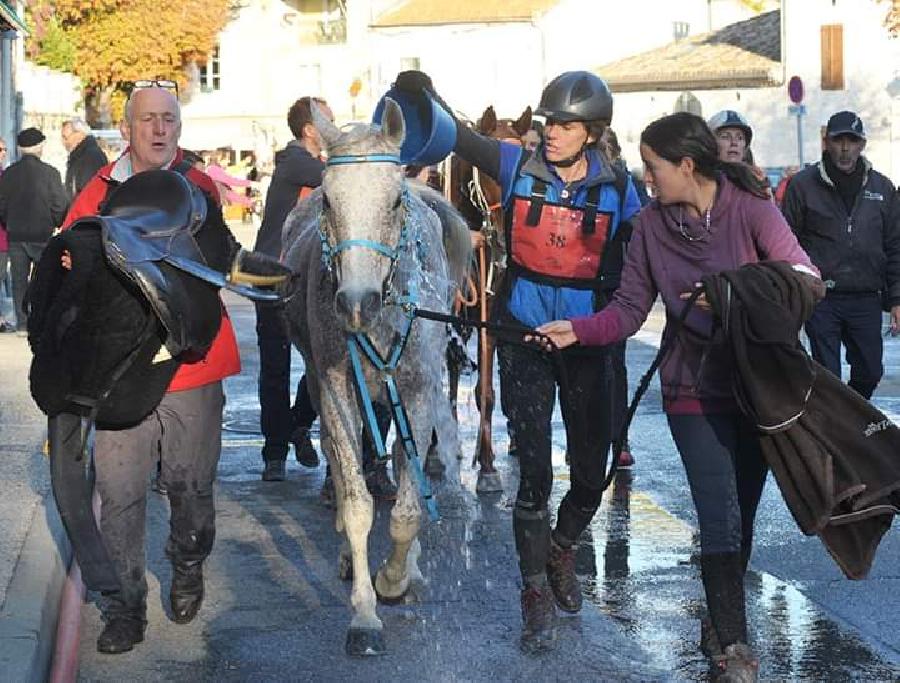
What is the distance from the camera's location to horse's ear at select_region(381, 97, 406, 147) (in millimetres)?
6684

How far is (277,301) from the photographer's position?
23.0 feet

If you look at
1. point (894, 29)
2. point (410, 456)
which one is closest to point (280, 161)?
point (410, 456)

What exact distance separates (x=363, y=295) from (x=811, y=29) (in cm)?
5840

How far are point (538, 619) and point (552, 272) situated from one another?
4.44ft

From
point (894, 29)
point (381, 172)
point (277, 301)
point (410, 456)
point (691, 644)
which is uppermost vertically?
point (894, 29)

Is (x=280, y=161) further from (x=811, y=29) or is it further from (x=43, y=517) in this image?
(x=811, y=29)

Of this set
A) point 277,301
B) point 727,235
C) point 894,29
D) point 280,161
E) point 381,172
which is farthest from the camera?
point 894,29

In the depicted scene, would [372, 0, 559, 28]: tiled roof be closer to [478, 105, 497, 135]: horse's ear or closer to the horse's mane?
[478, 105, 497, 135]: horse's ear

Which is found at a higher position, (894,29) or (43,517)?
(894,29)

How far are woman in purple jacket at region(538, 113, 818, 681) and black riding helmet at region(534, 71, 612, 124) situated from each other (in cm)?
65

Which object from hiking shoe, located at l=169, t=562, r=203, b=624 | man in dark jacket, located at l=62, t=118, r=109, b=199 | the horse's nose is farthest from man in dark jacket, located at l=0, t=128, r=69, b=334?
the horse's nose

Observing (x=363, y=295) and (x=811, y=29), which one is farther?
(x=811, y=29)

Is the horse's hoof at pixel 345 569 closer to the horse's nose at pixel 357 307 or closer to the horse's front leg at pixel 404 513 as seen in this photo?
the horse's front leg at pixel 404 513

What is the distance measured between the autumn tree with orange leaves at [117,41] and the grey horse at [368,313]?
5346 centimetres
